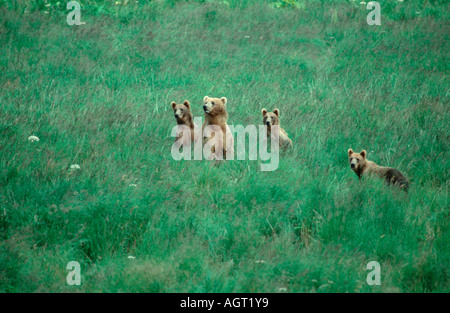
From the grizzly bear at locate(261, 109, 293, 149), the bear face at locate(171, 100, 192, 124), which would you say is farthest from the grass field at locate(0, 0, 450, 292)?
the bear face at locate(171, 100, 192, 124)

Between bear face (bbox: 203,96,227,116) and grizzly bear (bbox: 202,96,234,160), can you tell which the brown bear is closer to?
grizzly bear (bbox: 202,96,234,160)

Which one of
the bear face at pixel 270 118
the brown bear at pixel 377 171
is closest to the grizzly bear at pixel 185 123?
the bear face at pixel 270 118

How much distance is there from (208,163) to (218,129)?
3.52 ft

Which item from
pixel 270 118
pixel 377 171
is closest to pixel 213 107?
pixel 270 118

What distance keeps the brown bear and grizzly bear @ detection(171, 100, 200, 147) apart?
8.12 ft

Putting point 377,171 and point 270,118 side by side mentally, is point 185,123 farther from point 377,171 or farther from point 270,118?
point 377,171

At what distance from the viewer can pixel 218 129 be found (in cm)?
750

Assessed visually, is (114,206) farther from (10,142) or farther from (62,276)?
(10,142)

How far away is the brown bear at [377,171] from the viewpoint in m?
6.14

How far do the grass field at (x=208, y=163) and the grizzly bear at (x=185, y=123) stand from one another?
1.01ft

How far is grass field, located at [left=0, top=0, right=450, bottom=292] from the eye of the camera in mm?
4570

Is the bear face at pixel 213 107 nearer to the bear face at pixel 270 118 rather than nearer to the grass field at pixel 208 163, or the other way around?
the bear face at pixel 270 118

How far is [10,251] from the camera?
4605 millimetres

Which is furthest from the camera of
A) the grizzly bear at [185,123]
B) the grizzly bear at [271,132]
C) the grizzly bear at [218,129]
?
the grizzly bear at [271,132]
